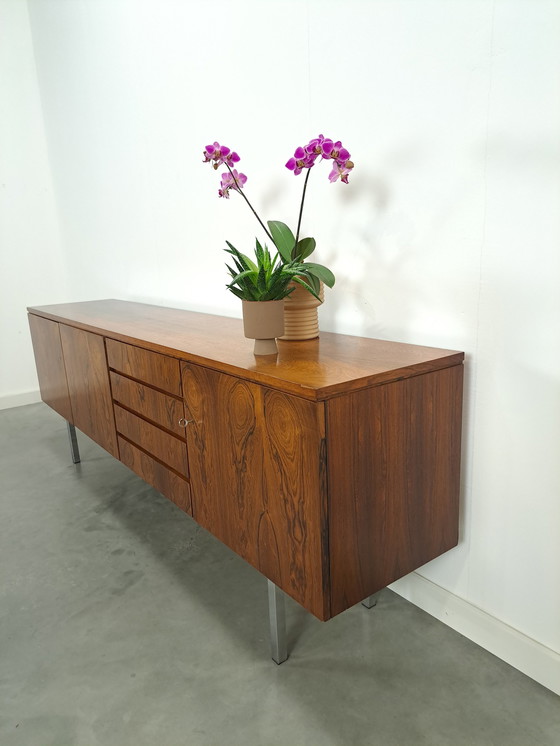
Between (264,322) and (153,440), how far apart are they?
2.15 ft

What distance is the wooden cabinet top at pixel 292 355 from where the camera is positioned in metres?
1.14

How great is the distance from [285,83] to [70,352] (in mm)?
1372

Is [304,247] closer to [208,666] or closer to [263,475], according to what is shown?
[263,475]

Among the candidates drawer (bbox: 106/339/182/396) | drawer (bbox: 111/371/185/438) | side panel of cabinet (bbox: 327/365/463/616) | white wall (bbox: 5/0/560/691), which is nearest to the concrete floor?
white wall (bbox: 5/0/560/691)

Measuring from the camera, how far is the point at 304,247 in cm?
158

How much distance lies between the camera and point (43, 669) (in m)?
1.45

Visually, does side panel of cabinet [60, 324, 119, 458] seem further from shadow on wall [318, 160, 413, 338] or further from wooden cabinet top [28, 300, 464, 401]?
shadow on wall [318, 160, 413, 338]

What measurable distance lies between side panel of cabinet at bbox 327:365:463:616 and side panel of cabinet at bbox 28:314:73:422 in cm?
175

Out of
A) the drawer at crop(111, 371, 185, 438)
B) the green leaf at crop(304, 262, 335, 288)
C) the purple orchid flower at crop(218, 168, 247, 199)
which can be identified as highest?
the purple orchid flower at crop(218, 168, 247, 199)

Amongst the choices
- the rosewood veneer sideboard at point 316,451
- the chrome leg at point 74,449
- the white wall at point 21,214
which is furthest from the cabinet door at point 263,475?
Result: the white wall at point 21,214

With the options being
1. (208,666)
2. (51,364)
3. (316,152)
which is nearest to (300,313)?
(316,152)

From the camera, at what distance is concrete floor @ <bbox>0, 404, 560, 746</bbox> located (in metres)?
1.23

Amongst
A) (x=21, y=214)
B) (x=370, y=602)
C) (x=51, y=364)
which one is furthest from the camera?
(x=21, y=214)

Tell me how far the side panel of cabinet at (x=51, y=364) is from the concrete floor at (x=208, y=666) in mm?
720
